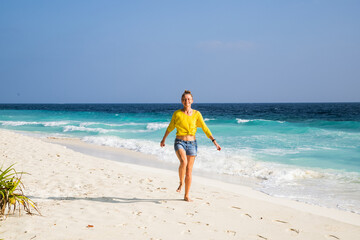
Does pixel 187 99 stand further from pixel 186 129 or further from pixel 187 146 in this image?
pixel 187 146

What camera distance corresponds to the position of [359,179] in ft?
27.3

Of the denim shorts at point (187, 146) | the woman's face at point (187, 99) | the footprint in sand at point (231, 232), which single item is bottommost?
the footprint in sand at point (231, 232)

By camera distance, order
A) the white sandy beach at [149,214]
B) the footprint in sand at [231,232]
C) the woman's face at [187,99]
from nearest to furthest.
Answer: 1. the white sandy beach at [149,214]
2. the footprint in sand at [231,232]
3. the woman's face at [187,99]

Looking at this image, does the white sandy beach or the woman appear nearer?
the white sandy beach

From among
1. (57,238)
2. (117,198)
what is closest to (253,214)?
(117,198)

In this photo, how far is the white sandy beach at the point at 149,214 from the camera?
12.3 feet

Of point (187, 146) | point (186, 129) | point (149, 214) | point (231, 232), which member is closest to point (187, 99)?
point (186, 129)

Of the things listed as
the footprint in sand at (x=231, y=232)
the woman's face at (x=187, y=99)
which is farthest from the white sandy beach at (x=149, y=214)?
the woman's face at (x=187, y=99)

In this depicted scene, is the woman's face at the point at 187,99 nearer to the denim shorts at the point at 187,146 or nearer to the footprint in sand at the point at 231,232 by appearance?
the denim shorts at the point at 187,146

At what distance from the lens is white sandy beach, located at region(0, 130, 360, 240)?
3.76 metres

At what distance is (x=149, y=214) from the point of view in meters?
4.47

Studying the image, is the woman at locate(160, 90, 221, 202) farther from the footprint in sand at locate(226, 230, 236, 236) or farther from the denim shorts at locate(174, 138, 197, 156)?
the footprint in sand at locate(226, 230, 236, 236)

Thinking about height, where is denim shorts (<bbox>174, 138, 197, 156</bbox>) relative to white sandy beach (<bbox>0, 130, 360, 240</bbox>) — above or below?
above

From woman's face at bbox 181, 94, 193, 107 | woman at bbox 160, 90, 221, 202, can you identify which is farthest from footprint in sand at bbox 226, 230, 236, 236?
woman's face at bbox 181, 94, 193, 107
